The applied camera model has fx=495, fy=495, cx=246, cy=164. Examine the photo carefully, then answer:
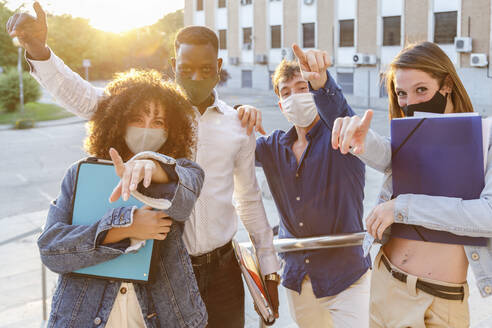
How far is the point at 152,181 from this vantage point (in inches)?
67.8

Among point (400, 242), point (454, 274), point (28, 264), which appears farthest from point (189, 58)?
point (28, 264)

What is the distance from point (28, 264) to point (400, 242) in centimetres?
528

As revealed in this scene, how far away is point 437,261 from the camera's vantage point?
1.97 m

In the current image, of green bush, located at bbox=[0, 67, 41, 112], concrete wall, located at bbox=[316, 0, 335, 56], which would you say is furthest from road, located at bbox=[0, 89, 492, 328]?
concrete wall, located at bbox=[316, 0, 335, 56]

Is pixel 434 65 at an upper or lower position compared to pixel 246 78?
lower

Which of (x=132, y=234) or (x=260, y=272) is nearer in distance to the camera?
(x=132, y=234)

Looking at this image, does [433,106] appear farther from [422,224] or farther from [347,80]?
[347,80]

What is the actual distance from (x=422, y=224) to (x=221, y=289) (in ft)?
3.26

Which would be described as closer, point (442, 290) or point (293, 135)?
point (442, 290)

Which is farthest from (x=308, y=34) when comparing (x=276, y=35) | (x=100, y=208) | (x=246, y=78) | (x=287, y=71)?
(x=100, y=208)

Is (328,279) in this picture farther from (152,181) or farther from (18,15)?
(18,15)

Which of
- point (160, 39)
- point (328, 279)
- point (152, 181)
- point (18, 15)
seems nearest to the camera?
point (152, 181)

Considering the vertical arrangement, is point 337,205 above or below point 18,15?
below

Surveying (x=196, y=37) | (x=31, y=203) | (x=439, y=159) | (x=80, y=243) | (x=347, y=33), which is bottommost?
(x=31, y=203)
